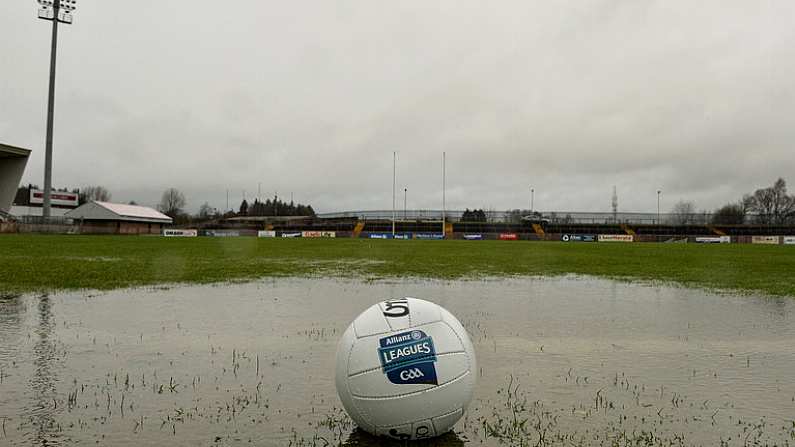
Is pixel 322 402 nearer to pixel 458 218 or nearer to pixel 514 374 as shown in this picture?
pixel 514 374

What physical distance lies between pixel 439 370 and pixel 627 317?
26.3ft

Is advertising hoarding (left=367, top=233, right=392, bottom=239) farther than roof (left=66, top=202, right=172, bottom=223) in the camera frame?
Yes

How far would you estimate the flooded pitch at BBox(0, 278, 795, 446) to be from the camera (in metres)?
4.73

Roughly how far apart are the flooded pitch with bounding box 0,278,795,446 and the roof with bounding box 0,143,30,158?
6817 centimetres

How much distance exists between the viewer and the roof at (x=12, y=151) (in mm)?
66688

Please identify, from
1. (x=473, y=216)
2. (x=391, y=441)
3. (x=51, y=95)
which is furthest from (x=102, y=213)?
(x=391, y=441)

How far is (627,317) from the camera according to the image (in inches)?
435

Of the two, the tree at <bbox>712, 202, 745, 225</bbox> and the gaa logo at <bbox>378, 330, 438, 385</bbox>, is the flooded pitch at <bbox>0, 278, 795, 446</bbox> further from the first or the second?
the tree at <bbox>712, 202, 745, 225</bbox>

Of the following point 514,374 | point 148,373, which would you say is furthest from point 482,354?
point 148,373

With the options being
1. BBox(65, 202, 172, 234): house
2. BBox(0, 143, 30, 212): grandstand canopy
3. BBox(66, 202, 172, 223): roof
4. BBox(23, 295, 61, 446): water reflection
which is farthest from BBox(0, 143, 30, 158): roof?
BBox(23, 295, 61, 446): water reflection

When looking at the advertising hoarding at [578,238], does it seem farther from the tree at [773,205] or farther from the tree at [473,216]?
the tree at [773,205]

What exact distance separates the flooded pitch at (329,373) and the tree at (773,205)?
129201 mm

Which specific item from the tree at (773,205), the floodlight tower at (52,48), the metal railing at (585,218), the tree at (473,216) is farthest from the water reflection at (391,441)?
the tree at (773,205)

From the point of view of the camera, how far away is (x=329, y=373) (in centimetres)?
659
